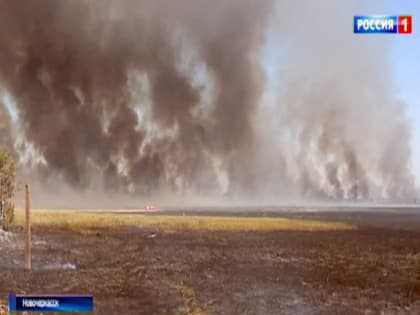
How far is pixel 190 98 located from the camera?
3.98m

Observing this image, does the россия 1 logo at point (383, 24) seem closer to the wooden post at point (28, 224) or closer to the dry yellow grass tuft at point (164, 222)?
the dry yellow grass tuft at point (164, 222)

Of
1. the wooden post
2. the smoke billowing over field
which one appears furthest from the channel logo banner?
the smoke billowing over field

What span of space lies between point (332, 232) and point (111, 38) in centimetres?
223

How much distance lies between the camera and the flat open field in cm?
372

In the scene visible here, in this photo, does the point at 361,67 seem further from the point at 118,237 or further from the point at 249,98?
the point at 118,237

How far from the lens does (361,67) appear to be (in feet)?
12.7

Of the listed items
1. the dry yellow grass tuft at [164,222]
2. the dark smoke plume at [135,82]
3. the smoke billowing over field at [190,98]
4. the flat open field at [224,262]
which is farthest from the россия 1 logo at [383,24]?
the dry yellow grass tuft at [164,222]

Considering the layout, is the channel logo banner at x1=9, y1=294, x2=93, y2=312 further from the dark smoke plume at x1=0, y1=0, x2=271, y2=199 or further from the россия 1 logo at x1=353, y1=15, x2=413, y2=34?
the россия 1 logo at x1=353, y1=15, x2=413, y2=34

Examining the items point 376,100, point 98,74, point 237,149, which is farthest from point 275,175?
point 98,74

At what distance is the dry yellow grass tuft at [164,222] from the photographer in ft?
12.7

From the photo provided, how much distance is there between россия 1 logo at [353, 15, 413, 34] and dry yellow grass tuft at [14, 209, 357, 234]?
57.5 inches

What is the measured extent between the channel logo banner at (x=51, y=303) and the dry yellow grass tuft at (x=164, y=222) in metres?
0.51

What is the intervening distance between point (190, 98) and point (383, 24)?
1.51 m

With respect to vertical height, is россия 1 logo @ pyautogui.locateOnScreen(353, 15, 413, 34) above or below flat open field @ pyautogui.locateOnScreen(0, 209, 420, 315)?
above
